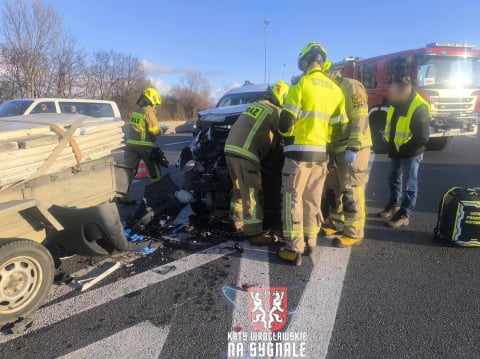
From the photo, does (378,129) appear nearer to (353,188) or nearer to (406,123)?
(406,123)

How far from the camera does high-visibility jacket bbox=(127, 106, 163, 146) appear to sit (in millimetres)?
5602

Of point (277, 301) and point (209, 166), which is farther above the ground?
point (209, 166)

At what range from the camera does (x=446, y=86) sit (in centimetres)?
1015

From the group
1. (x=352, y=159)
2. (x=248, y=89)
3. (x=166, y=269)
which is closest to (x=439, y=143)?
(x=248, y=89)

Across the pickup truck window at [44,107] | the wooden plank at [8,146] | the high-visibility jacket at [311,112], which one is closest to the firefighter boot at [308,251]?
the high-visibility jacket at [311,112]

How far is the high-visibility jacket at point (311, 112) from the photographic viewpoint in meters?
3.37

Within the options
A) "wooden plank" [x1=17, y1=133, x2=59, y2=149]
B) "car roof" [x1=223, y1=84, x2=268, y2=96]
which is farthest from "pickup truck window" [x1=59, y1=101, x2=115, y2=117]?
"wooden plank" [x1=17, y1=133, x2=59, y2=149]

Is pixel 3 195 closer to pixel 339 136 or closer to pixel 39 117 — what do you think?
pixel 39 117

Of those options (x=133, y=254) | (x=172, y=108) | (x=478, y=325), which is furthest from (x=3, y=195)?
(x=172, y=108)

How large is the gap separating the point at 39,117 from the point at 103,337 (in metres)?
2.16

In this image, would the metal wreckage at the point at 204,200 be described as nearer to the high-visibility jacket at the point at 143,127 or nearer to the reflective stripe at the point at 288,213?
the reflective stripe at the point at 288,213

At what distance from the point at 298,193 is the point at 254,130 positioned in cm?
88

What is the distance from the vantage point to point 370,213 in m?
5.09

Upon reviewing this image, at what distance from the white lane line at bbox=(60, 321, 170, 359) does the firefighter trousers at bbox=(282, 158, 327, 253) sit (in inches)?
59.6
